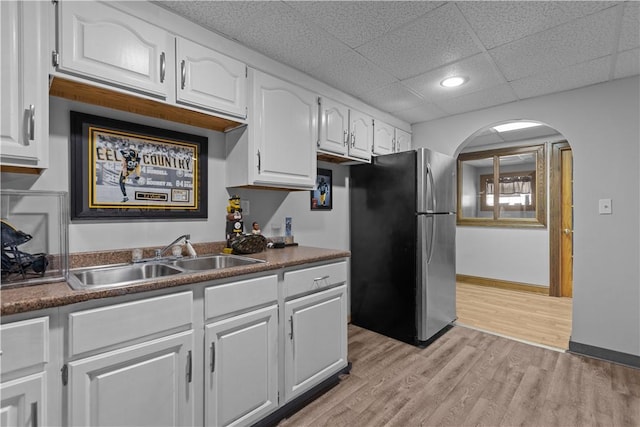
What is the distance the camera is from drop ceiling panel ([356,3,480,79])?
177 centimetres

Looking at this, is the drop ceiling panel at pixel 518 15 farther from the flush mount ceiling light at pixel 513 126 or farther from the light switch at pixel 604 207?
the flush mount ceiling light at pixel 513 126

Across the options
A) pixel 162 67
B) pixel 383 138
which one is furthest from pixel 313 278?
pixel 383 138

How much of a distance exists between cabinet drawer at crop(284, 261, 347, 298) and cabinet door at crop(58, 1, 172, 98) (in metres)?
1.20

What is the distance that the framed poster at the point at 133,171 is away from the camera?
163 cm

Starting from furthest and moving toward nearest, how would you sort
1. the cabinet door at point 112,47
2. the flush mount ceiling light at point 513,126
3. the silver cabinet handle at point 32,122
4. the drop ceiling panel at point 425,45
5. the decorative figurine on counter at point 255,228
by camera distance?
the flush mount ceiling light at point 513,126
the decorative figurine on counter at point 255,228
the drop ceiling panel at point 425,45
the cabinet door at point 112,47
the silver cabinet handle at point 32,122

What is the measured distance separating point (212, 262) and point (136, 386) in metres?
0.85

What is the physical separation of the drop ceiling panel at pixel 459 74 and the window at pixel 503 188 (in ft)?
8.14

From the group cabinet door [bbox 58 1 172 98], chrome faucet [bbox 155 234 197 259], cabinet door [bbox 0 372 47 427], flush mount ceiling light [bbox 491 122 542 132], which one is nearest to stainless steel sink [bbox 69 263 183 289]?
chrome faucet [bbox 155 234 197 259]

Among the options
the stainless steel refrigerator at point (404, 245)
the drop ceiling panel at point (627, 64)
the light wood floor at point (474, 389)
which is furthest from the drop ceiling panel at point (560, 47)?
the light wood floor at point (474, 389)

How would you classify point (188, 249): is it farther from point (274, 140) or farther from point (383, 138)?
point (383, 138)

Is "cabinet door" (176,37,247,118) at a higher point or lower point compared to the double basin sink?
higher

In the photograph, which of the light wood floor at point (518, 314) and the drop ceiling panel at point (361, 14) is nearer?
the drop ceiling panel at point (361, 14)

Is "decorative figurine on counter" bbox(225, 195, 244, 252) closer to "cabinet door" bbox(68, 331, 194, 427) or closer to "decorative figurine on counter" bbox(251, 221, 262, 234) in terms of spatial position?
"decorative figurine on counter" bbox(251, 221, 262, 234)

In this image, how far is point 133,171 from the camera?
1.80m
